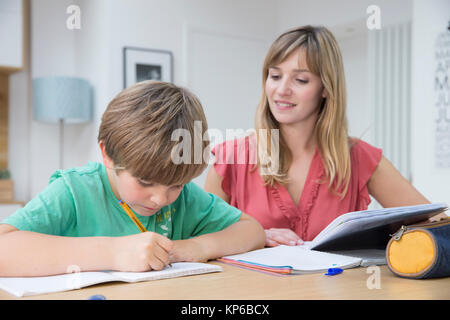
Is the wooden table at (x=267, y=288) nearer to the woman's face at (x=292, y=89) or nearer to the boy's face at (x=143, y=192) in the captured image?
the boy's face at (x=143, y=192)

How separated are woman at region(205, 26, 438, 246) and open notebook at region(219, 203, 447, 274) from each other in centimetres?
45

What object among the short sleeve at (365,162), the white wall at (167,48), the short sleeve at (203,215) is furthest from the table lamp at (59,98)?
Result: the short sleeve at (203,215)

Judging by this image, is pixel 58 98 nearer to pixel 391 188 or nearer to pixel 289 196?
pixel 289 196

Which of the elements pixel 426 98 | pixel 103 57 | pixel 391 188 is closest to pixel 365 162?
pixel 391 188

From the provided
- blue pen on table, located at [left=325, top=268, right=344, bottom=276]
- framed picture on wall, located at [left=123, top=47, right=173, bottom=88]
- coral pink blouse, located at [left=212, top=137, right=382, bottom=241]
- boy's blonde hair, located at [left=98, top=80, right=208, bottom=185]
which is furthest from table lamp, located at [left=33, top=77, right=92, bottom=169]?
blue pen on table, located at [left=325, top=268, right=344, bottom=276]

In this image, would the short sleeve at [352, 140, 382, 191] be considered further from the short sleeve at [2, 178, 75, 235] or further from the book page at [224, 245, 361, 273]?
the short sleeve at [2, 178, 75, 235]

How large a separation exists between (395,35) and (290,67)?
241cm

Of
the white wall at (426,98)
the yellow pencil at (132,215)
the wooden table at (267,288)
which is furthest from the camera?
the white wall at (426,98)

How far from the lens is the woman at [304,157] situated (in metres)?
1.58

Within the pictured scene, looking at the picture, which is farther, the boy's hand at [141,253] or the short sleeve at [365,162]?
the short sleeve at [365,162]

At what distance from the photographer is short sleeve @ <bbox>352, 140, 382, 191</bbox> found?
1.62 meters

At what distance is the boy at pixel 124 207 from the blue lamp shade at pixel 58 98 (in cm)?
260

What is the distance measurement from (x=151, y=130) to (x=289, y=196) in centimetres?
77

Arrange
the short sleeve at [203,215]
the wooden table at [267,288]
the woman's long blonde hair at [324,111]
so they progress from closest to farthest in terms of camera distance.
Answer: the wooden table at [267,288] → the short sleeve at [203,215] → the woman's long blonde hair at [324,111]
